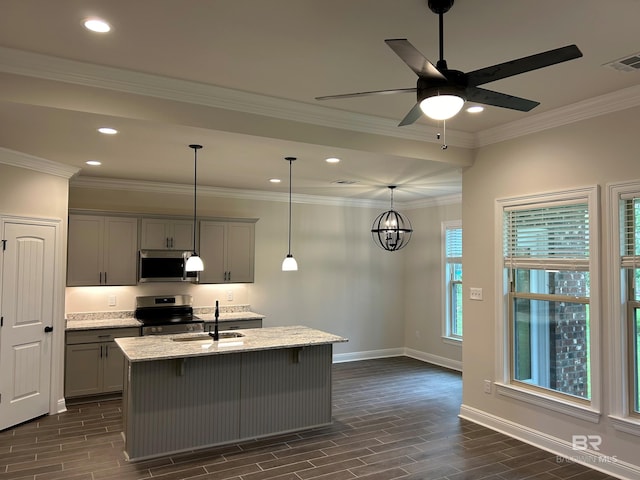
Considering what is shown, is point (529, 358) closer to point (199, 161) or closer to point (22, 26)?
point (199, 161)

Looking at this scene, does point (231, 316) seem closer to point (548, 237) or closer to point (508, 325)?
point (508, 325)

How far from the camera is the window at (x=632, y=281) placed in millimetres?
3479

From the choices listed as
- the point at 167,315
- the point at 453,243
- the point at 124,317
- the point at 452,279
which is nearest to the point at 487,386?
the point at 452,279

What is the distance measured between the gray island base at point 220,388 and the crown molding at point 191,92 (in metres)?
1.98

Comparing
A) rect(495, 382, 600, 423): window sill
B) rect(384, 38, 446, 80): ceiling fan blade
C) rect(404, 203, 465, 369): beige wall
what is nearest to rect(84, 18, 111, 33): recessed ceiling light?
rect(384, 38, 446, 80): ceiling fan blade

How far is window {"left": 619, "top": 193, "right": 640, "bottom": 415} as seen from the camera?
3479 mm

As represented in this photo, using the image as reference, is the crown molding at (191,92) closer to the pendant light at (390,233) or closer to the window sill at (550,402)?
the window sill at (550,402)

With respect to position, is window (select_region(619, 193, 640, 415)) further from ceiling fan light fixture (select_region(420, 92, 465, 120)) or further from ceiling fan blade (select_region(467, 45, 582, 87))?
ceiling fan light fixture (select_region(420, 92, 465, 120))

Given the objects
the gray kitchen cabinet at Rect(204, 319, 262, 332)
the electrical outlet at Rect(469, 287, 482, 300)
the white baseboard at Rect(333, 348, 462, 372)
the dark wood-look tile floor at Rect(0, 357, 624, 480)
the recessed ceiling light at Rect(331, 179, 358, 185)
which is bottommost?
the dark wood-look tile floor at Rect(0, 357, 624, 480)

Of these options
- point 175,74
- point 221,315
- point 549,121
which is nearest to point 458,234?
point 549,121

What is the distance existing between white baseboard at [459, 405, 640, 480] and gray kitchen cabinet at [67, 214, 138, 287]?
14.3 ft

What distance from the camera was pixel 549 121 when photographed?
13.4ft

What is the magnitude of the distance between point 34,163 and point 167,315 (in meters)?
2.54

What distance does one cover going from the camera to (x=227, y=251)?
6.55 metres
